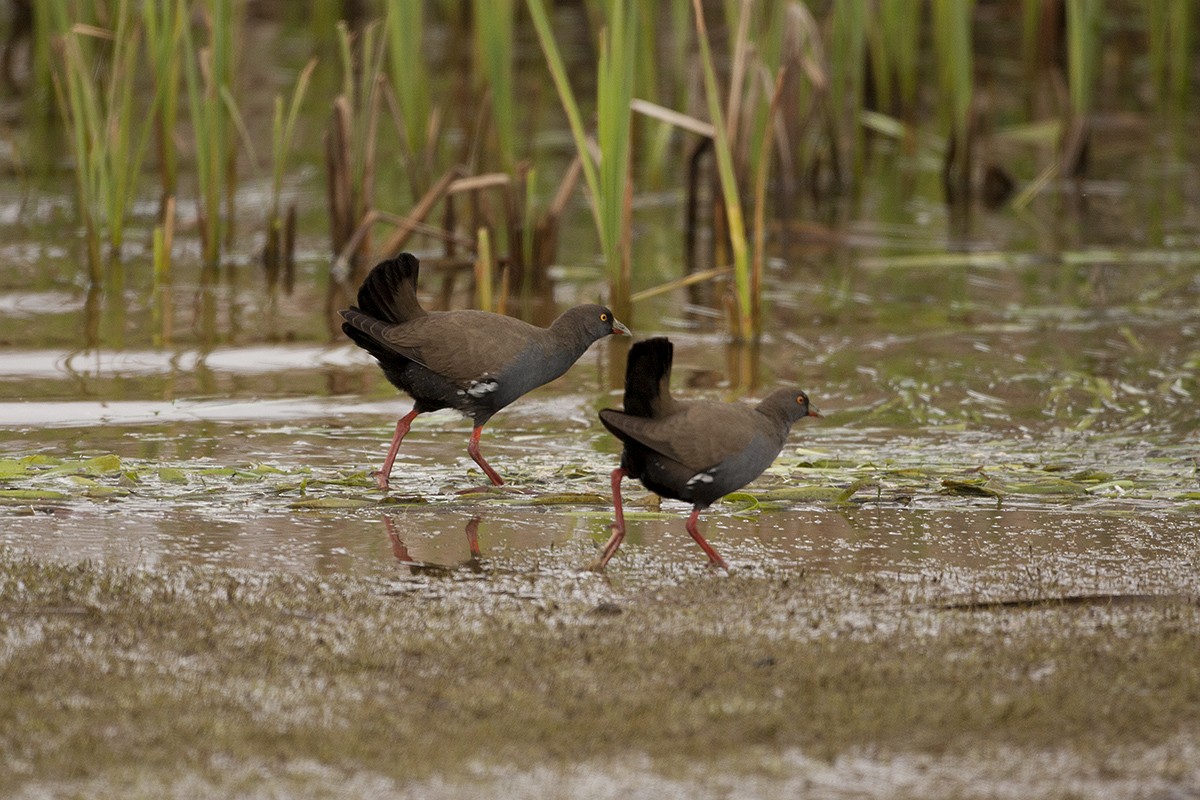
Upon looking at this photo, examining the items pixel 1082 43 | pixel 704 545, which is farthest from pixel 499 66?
pixel 704 545

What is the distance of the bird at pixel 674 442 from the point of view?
15.1 feet

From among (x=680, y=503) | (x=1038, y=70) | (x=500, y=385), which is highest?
(x=1038, y=70)

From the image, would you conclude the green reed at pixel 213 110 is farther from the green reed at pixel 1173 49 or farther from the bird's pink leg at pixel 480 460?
the green reed at pixel 1173 49

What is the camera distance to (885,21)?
1245 centimetres

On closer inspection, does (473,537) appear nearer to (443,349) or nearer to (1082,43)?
(443,349)

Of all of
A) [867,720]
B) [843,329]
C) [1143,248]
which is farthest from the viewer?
[1143,248]

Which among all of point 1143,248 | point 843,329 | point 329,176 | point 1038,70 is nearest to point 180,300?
point 329,176

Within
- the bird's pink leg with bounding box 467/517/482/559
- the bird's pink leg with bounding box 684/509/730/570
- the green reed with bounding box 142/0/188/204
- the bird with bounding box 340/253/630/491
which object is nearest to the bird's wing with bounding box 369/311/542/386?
the bird with bounding box 340/253/630/491

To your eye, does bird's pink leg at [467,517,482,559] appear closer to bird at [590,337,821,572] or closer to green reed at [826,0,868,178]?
bird at [590,337,821,572]

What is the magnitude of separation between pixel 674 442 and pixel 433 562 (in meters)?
0.76

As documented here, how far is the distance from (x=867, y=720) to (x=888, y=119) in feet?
32.8

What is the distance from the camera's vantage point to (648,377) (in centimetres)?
467

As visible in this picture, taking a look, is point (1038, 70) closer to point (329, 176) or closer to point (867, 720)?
point (329, 176)

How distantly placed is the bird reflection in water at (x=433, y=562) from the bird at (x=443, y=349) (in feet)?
1.71
